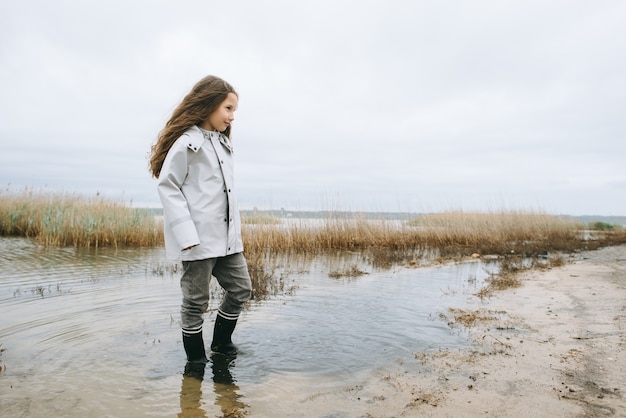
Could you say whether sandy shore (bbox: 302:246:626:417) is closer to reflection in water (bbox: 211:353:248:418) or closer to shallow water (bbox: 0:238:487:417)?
shallow water (bbox: 0:238:487:417)

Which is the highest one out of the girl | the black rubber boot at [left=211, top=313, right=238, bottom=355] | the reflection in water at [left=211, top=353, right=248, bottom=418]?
the girl

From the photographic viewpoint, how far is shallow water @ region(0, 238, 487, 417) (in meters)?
2.39

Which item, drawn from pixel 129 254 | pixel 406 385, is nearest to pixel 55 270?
pixel 129 254

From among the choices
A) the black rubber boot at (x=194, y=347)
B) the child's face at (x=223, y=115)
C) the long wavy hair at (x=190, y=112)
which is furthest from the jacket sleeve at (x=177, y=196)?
the black rubber boot at (x=194, y=347)

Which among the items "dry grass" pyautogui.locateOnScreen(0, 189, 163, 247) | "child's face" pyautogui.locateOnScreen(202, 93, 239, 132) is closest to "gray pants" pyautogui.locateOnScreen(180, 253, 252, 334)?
"child's face" pyautogui.locateOnScreen(202, 93, 239, 132)

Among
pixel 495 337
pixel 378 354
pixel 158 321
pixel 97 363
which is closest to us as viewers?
pixel 97 363

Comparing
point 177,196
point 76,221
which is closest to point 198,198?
point 177,196

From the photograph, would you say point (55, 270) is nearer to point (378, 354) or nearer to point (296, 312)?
point (296, 312)

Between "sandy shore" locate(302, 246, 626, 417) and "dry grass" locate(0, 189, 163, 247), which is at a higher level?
"dry grass" locate(0, 189, 163, 247)

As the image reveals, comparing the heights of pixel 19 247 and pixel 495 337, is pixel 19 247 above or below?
above

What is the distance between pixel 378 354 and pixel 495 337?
1150 mm

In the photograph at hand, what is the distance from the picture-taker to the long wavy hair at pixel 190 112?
2.87 meters

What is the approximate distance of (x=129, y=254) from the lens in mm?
9188

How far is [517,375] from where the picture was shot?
2736mm
